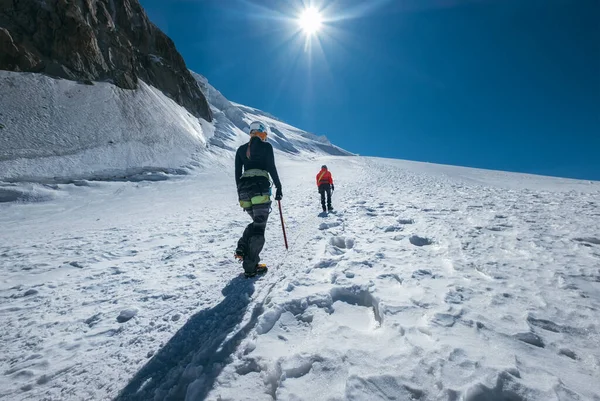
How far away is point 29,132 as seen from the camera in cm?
1866

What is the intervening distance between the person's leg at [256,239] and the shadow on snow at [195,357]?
3.05 feet

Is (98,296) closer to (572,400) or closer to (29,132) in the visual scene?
(572,400)

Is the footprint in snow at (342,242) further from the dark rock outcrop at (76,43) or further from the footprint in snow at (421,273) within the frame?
the dark rock outcrop at (76,43)

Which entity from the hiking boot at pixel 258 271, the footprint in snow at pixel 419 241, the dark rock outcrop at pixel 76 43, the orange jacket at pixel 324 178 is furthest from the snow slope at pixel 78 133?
the footprint in snow at pixel 419 241

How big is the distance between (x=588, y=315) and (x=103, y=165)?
2387 cm

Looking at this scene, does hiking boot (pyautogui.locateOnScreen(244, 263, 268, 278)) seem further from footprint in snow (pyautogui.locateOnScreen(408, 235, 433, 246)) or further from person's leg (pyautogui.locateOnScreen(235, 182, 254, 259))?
footprint in snow (pyautogui.locateOnScreen(408, 235, 433, 246))

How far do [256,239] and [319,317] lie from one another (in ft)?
6.47

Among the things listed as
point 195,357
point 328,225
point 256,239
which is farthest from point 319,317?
point 328,225

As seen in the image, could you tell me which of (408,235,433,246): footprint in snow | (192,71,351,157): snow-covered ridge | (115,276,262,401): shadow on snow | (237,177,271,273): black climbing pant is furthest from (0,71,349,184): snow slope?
(408,235,433,246): footprint in snow

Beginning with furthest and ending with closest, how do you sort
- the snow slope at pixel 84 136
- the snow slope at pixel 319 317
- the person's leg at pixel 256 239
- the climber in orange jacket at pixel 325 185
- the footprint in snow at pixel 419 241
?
the snow slope at pixel 84 136 → the climber in orange jacket at pixel 325 185 → the footprint in snow at pixel 419 241 → the person's leg at pixel 256 239 → the snow slope at pixel 319 317

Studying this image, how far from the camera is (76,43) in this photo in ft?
98.7

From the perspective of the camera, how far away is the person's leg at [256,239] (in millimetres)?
4461

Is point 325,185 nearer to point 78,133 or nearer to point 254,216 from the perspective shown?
point 254,216

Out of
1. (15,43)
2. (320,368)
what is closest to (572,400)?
(320,368)
